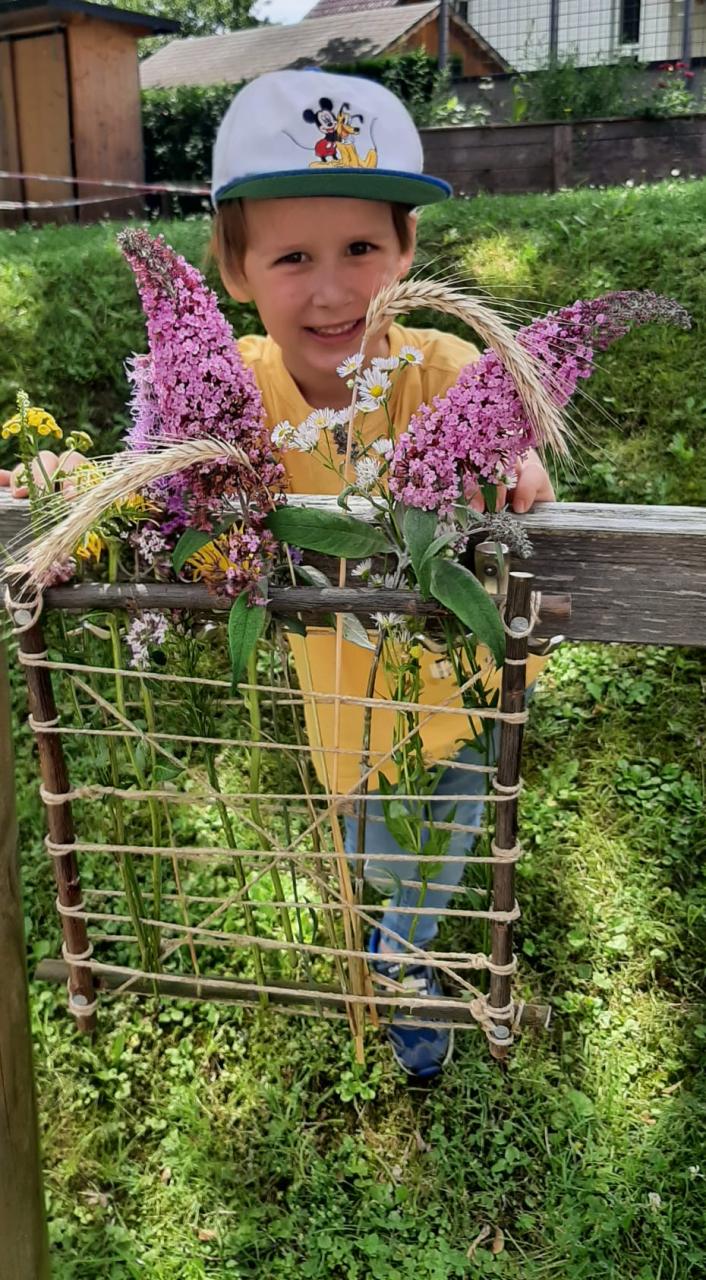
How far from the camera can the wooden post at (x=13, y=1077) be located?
1.38 m

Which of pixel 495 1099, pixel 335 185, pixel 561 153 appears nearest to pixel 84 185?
pixel 561 153

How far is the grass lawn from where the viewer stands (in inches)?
80.6

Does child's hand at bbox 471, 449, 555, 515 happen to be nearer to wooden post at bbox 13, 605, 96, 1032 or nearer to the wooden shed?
wooden post at bbox 13, 605, 96, 1032

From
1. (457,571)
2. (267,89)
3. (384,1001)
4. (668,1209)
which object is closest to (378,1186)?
(668,1209)

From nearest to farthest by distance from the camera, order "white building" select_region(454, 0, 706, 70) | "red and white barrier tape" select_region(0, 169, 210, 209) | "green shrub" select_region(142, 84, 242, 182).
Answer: "red and white barrier tape" select_region(0, 169, 210, 209) → "green shrub" select_region(142, 84, 242, 182) → "white building" select_region(454, 0, 706, 70)

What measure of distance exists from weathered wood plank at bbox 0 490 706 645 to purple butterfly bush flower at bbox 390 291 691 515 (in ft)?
0.67

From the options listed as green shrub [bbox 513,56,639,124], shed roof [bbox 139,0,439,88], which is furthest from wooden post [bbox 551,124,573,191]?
shed roof [bbox 139,0,439,88]

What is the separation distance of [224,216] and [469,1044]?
1849 mm

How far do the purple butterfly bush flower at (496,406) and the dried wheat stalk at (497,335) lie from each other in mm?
22

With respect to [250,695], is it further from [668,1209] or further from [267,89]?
[668,1209]

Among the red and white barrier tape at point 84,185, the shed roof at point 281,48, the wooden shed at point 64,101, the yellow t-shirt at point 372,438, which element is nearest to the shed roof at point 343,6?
the shed roof at point 281,48

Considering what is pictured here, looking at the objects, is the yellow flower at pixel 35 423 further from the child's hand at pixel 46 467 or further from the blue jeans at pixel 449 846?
the blue jeans at pixel 449 846

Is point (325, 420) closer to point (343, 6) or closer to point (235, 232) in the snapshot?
point (235, 232)

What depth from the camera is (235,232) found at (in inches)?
68.3
